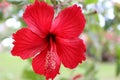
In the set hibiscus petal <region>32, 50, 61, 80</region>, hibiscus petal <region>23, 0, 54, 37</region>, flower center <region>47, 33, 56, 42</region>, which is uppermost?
hibiscus petal <region>23, 0, 54, 37</region>

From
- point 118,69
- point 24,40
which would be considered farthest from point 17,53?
point 118,69

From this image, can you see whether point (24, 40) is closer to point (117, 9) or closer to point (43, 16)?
point (43, 16)

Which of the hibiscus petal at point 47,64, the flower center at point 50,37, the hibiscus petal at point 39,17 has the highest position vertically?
the hibiscus petal at point 39,17
